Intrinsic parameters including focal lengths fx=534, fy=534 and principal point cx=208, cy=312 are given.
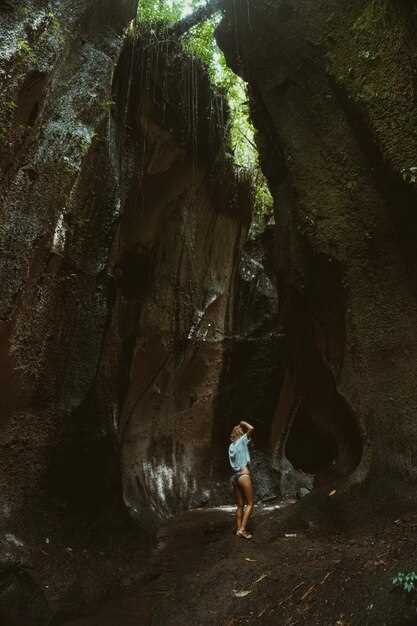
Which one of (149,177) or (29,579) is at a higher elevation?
(149,177)

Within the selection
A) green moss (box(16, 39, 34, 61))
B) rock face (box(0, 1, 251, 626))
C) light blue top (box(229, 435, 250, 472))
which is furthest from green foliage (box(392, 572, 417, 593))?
green moss (box(16, 39, 34, 61))

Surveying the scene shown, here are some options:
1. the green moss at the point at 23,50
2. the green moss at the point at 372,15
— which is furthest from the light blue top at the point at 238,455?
the green moss at the point at 23,50

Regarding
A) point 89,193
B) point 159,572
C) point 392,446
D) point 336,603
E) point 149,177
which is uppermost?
point 149,177

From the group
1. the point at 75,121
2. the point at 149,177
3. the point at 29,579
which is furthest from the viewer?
the point at 149,177

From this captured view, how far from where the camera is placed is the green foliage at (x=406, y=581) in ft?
11.8

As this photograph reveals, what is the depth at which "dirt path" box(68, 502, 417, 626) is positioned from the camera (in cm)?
400

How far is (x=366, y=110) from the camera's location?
260 inches

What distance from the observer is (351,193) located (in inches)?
289

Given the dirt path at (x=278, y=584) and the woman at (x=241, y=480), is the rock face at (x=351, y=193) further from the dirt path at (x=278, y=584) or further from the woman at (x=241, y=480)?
the woman at (x=241, y=480)

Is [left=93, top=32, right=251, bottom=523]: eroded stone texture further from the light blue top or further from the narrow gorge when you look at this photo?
the light blue top

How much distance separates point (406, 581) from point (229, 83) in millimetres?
13463

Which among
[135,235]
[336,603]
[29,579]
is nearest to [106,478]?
[29,579]

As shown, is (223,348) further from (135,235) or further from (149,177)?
(149,177)

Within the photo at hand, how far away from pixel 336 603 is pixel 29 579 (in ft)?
12.2
